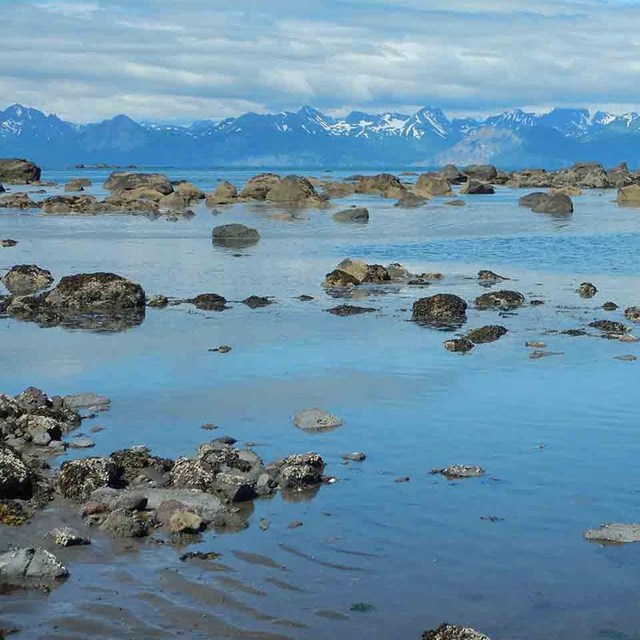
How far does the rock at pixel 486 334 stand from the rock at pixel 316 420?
26.6 feet

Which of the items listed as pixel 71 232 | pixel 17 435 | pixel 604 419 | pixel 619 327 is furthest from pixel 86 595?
pixel 71 232

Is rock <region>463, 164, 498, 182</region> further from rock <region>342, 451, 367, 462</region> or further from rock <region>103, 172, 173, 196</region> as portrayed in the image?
rock <region>342, 451, 367, 462</region>

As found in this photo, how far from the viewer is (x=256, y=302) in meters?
32.4

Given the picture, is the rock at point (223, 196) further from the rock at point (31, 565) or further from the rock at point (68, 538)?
the rock at point (31, 565)

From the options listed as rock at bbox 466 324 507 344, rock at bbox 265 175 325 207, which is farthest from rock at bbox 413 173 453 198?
rock at bbox 466 324 507 344

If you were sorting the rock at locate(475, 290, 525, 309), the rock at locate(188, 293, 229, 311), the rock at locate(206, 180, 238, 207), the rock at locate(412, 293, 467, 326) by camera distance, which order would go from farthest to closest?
the rock at locate(206, 180, 238, 207) → the rock at locate(188, 293, 229, 311) → the rock at locate(475, 290, 525, 309) → the rock at locate(412, 293, 467, 326)

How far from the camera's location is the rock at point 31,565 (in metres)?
11.6

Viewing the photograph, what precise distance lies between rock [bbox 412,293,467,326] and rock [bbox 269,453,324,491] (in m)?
13.7

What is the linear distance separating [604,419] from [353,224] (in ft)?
164

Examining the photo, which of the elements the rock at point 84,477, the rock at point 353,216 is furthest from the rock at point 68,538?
the rock at point 353,216

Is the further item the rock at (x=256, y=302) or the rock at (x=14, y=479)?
the rock at (x=256, y=302)

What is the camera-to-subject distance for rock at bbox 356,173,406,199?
105m

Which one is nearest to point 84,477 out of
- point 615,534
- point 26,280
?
point 615,534

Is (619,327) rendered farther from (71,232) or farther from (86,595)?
(71,232)
